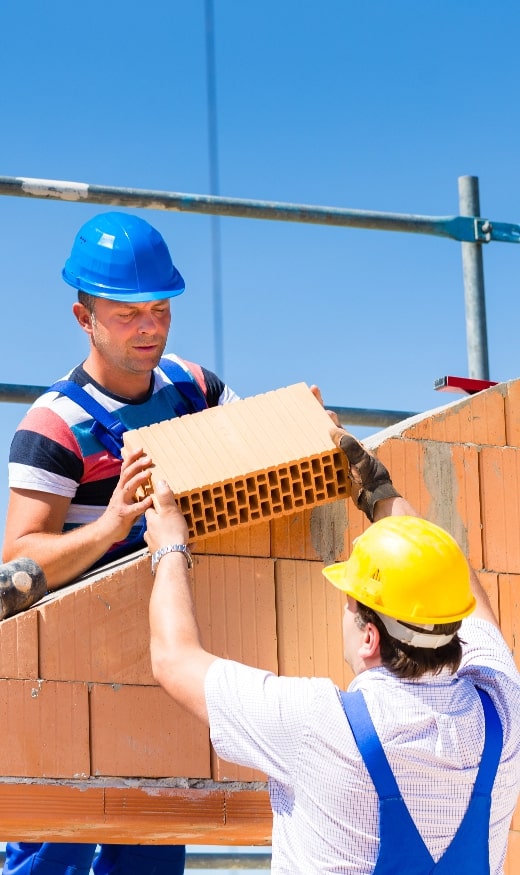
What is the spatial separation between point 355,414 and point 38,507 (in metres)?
2.03

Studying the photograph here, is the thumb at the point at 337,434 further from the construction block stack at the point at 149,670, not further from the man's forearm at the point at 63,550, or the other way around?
the man's forearm at the point at 63,550

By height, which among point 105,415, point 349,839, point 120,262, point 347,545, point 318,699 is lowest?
point 349,839

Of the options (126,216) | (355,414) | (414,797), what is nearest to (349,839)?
(414,797)

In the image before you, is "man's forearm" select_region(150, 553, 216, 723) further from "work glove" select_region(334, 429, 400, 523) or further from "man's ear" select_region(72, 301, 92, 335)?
"man's ear" select_region(72, 301, 92, 335)

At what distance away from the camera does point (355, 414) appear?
17.8 ft

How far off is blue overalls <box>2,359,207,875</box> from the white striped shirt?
1225 millimetres

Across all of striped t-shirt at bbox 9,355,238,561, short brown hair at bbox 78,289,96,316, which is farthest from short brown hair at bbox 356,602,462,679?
short brown hair at bbox 78,289,96,316

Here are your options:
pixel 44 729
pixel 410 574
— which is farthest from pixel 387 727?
pixel 44 729

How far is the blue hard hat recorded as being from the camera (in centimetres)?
386

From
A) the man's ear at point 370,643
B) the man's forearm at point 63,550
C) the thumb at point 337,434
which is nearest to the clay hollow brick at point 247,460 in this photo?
the thumb at point 337,434

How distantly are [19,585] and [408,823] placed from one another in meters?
1.33

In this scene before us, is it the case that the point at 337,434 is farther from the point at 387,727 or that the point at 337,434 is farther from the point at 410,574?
the point at 387,727

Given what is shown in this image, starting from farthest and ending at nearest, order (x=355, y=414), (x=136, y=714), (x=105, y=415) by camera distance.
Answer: (x=355, y=414)
(x=105, y=415)
(x=136, y=714)

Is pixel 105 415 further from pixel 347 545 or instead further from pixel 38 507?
pixel 347 545
